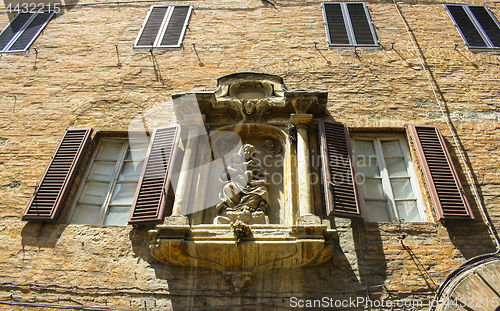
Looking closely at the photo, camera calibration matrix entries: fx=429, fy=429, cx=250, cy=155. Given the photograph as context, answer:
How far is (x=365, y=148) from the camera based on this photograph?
6.70 m

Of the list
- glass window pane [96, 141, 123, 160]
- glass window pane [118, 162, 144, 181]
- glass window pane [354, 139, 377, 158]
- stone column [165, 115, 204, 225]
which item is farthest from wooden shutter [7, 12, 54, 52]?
glass window pane [354, 139, 377, 158]

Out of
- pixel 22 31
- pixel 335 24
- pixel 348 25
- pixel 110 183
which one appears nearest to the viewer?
pixel 110 183

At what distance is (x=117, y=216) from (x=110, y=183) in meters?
0.65

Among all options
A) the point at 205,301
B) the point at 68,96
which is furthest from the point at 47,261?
the point at 68,96

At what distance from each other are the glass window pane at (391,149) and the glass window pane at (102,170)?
167 inches

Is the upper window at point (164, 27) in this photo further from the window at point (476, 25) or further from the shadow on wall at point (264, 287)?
the window at point (476, 25)

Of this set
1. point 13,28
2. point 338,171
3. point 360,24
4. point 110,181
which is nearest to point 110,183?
point 110,181

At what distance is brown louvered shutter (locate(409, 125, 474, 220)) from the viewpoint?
5.43m

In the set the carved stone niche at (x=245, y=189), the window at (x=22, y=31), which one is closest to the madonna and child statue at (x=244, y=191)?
the carved stone niche at (x=245, y=189)

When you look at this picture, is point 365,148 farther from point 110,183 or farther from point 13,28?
point 13,28

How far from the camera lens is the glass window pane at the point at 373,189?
603 cm

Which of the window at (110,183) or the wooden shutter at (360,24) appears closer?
the window at (110,183)

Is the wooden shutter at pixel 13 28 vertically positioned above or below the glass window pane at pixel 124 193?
above

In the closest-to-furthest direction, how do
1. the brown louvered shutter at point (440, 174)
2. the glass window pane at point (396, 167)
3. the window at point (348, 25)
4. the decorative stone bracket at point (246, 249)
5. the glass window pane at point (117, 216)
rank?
the decorative stone bracket at point (246, 249)
the brown louvered shutter at point (440, 174)
the glass window pane at point (117, 216)
the glass window pane at point (396, 167)
the window at point (348, 25)
